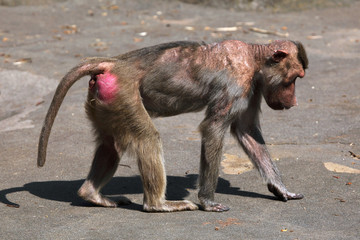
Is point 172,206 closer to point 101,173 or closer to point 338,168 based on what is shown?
point 101,173

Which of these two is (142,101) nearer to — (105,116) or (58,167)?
(105,116)

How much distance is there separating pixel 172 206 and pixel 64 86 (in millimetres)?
1502

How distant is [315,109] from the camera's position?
938 centimetres

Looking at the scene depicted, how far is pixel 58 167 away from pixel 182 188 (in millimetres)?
1522

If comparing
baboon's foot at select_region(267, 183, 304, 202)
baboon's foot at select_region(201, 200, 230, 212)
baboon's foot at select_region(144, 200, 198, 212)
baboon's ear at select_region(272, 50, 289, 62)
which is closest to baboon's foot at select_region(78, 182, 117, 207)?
baboon's foot at select_region(144, 200, 198, 212)

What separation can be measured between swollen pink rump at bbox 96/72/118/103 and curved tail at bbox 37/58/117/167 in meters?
0.12

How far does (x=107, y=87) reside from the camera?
589 centimetres

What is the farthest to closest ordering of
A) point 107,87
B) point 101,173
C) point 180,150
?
point 180,150, point 101,173, point 107,87

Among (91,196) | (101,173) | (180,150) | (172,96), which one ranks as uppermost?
(172,96)

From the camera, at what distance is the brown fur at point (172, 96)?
593 cm

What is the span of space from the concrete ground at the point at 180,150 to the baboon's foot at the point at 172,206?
8 centimetres

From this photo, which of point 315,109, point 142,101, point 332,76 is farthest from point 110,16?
point 142,101

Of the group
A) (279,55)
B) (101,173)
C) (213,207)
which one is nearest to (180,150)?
(101,173)

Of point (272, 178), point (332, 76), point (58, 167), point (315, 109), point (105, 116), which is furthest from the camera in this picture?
point (332, 76)
